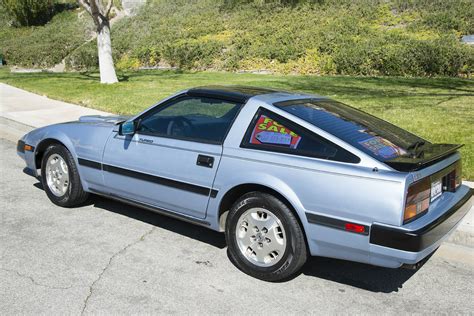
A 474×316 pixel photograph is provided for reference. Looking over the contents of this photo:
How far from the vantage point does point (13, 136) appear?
8.95 metres

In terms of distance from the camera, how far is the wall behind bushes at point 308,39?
16875mm

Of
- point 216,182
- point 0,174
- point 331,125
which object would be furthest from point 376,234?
point 0,174

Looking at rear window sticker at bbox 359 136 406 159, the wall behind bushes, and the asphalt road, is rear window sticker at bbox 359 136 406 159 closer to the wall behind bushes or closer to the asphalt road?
the asphalt road

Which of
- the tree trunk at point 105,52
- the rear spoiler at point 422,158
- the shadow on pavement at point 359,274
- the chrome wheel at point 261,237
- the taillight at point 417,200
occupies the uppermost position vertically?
the tree trunk at point 105,52

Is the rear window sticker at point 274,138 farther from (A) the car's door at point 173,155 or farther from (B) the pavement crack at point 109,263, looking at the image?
(B) the pavement crack at point 109,263

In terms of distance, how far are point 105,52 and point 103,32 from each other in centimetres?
56

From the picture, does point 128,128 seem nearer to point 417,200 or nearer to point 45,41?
point 417,200

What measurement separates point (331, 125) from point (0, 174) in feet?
15.2

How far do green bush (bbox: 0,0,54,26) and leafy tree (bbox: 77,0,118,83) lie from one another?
22.9 m

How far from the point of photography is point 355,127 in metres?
3.93

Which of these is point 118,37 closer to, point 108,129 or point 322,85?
point 322,85

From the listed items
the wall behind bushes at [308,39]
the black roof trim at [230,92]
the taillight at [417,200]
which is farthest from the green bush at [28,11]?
the taillight at [417,200]

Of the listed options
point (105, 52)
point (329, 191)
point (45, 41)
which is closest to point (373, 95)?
point (105, 52)

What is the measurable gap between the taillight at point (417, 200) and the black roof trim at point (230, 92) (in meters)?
1.54
